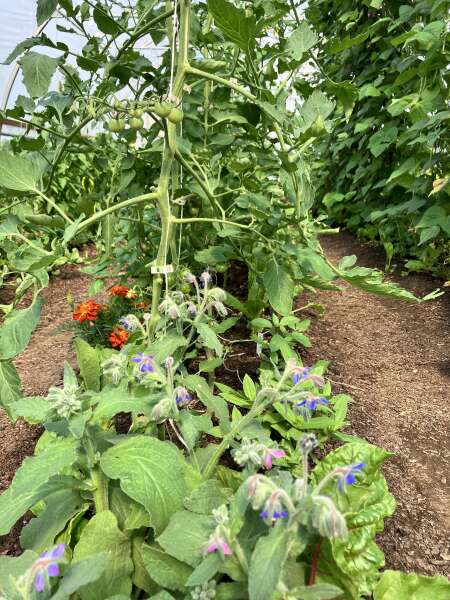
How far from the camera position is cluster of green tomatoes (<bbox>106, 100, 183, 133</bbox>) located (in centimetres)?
87

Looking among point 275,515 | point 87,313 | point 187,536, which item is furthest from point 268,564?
point 87,313

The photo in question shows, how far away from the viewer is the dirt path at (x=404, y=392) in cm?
111

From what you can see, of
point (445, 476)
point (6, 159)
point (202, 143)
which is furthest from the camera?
point (202, 143)

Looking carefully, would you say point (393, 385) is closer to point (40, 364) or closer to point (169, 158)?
point (169, 158)

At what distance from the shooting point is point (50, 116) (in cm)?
137

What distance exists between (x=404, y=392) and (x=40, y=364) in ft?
5.54

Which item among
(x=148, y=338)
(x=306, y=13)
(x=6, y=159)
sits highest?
(x=306, y=13)

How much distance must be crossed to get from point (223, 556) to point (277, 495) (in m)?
0.15

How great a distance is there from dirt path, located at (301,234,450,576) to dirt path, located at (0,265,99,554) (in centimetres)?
102

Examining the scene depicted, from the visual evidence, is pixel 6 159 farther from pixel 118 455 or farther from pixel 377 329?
pixel 377 329

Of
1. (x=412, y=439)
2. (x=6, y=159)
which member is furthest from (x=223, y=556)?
(x=412, y=439)

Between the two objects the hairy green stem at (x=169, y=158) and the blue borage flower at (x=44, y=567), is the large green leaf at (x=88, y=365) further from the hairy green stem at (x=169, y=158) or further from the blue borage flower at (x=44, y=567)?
the blue borage flower at (x=44, y=567)

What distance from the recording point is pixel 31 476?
25.8 inches

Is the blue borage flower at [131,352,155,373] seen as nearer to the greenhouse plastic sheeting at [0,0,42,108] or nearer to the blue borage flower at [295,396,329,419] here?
the blue borage flower at [295,396,329,419]
